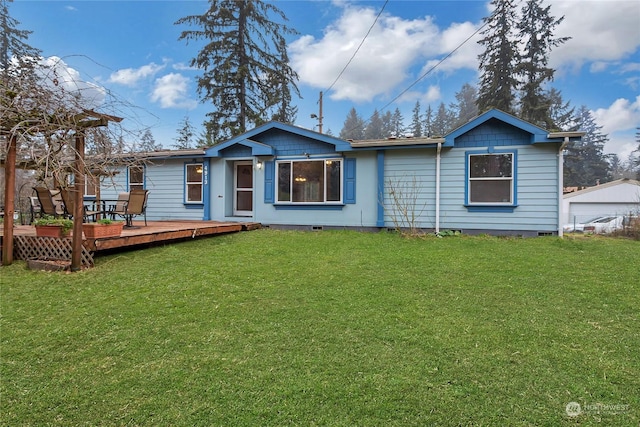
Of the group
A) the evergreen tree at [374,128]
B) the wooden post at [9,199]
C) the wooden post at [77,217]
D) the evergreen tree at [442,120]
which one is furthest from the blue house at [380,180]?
the evergreen tree at [374,128]

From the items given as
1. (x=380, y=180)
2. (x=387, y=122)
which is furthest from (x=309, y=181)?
(x=387, y=122)

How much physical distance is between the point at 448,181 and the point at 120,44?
42.6 ft

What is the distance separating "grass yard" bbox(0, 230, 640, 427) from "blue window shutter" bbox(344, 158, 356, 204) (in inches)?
165

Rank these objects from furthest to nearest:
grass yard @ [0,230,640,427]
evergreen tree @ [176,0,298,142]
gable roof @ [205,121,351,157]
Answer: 1. evergreen tree @ [176,0,298,142]
2. gable roof @ [205,121,351,157]
3. grass yard @ [0,230,640,427]

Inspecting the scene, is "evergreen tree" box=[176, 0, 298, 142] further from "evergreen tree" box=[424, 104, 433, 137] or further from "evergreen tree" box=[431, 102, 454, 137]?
"evergreen tree" box=[424, 104, 433, 137]

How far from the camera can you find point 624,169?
54000 millimetres

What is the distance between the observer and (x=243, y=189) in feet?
34.2

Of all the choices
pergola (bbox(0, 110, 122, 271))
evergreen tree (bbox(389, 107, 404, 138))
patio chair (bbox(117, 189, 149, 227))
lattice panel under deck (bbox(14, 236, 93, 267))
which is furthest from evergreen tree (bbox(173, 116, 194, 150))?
evergreen tree (bbox(389, 107, 404, 138))

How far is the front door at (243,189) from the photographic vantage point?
34.2ft

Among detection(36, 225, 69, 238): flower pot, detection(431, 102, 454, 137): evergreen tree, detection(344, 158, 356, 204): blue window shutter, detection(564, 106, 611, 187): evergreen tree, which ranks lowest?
detection(36, 225, 69, 238): flower pot

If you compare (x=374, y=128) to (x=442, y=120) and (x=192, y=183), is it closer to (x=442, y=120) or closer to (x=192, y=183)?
(x=442, y=120)

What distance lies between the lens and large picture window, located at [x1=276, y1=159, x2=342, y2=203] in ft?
30.3

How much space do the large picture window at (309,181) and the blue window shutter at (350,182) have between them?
178 mm

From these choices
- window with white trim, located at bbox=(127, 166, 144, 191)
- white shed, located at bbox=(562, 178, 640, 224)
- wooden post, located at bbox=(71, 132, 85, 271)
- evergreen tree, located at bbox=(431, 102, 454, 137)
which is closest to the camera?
wooden post, located at bbox=(71, 132, 85, 271)
